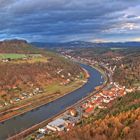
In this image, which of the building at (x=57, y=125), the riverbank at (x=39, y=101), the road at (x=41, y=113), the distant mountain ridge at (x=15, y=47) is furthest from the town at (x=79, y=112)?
the distant mountain ridge at (x=15, y=47)

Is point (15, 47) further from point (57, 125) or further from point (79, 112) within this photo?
point (57, 125)

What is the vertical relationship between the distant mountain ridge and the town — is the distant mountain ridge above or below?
above

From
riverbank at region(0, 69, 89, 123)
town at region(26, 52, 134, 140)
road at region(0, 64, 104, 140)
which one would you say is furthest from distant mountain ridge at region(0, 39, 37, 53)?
town at region(26, 52, 134, 140)

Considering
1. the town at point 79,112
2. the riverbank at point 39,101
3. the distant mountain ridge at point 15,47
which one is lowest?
the town at point 79,112

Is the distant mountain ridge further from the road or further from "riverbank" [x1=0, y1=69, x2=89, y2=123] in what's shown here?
the road

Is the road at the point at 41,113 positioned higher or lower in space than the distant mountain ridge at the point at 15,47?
lower

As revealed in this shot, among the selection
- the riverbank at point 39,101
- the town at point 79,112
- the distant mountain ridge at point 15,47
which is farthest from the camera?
the distant mountain ridge at point 15,47

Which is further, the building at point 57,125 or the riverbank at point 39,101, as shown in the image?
the riverbank at point 39,101

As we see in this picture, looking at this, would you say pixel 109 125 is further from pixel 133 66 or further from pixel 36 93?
pixel 133 66

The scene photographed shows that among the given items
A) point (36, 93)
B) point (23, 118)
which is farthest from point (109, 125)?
point (36, 93)

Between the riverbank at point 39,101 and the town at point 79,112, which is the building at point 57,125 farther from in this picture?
the riverbank at point 39,101
